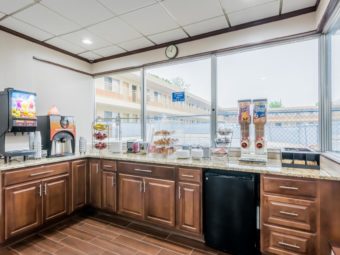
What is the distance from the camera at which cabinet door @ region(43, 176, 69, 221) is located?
8.19ft

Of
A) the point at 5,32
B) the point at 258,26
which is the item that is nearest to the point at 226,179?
the point at 258,26

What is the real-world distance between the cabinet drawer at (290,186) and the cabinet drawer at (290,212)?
58mm

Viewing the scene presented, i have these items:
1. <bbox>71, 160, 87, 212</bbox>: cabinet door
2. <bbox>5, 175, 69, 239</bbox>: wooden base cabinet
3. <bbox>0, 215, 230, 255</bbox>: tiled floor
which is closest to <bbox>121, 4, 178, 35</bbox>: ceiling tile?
<bbox>71, 160, 87, 212</bbox>: cabinet door

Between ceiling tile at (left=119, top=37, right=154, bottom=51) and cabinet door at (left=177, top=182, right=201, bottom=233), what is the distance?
88.1 inches

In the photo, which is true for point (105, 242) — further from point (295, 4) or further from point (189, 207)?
point (295, 4)

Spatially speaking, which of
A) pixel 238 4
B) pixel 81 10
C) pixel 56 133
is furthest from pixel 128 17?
pixel 56 133

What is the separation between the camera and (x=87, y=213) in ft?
9.94

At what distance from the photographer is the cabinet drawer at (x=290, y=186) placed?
1.72 m

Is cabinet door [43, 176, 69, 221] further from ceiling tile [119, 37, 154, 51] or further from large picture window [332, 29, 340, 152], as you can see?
large picture window [332, 29, 340, 152]

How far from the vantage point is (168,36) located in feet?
9.71

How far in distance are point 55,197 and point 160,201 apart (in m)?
1.41

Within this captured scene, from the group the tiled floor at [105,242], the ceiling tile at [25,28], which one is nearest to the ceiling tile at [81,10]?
the ceiling tile at [25,28]

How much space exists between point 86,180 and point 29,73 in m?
1.82

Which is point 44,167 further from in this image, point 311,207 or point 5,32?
point 311,207
